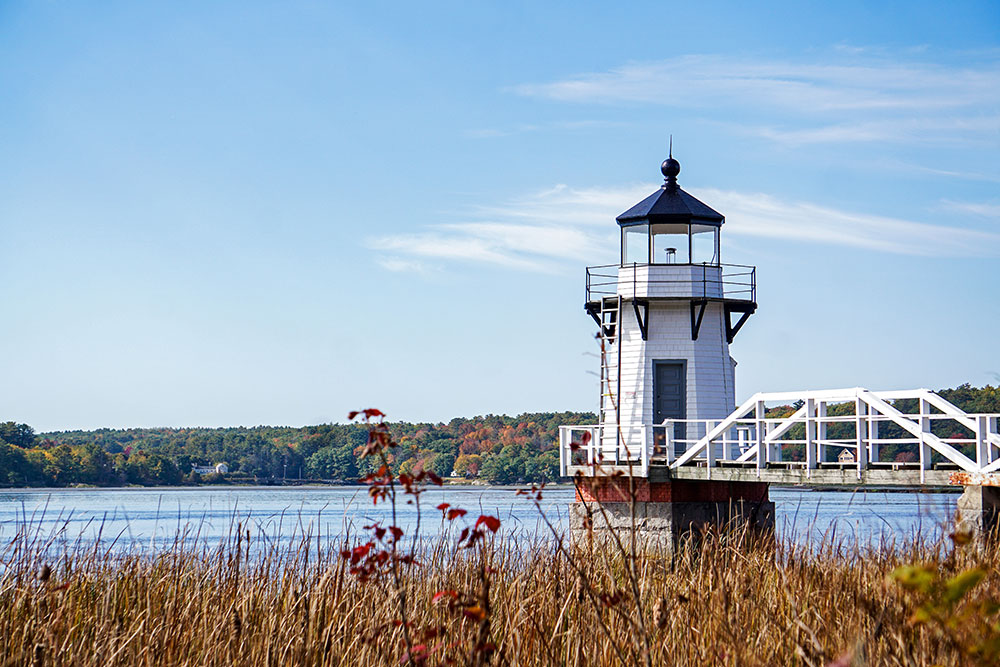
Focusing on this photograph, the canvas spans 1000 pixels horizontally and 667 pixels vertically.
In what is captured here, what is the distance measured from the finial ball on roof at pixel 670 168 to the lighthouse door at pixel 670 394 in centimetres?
421

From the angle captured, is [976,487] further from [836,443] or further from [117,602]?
[117,602]

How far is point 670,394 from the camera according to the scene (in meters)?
21.2

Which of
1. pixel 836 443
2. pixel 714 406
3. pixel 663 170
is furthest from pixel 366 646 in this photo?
pixel 663 170

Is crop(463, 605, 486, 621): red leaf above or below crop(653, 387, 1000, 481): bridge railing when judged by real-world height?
below

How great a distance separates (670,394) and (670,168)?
492cm

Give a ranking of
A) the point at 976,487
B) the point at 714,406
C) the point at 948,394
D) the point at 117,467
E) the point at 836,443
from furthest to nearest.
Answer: the point at 117,467
the point at 948,394
the point at 714,406
the point at 836,443
the point at 976,487

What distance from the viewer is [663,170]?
22.8 metres

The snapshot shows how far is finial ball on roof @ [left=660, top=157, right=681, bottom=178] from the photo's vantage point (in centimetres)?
2270

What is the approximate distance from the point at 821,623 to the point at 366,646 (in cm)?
221

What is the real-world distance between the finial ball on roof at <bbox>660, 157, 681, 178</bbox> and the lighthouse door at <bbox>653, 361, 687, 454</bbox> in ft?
13.8

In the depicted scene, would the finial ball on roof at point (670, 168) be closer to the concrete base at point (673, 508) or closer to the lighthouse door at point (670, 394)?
the lighthouse door at point (670, 394)

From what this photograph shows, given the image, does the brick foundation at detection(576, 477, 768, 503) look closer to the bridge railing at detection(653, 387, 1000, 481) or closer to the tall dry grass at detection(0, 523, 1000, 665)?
the bridge railing at detection(653, 387, 1000, 481)

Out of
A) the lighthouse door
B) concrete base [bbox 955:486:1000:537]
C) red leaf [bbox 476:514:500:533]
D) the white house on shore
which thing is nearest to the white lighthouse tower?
the lighthouse door

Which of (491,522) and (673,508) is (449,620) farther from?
(673,508)
